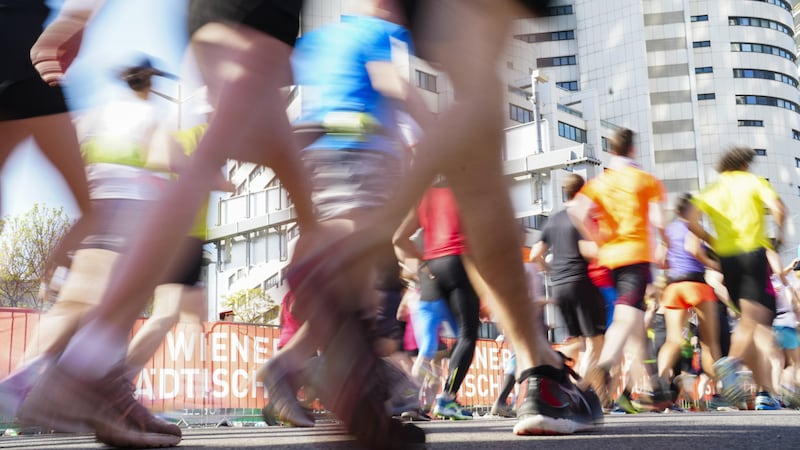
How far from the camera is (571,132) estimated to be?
204 ft

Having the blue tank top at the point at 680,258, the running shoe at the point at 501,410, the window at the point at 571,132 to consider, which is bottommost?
the running shoe at the point at 501,410

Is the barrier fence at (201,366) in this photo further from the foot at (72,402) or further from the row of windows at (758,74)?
the row of windows at (758,74)

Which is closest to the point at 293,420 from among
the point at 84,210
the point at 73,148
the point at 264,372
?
the point at 264,372

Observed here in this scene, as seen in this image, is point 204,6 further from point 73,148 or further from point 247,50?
point 73,148

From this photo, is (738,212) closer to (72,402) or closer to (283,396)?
(283,396)

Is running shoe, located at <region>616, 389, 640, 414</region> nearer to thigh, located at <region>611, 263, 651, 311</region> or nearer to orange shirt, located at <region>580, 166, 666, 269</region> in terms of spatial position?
orange shirt, located at <region>580, 166, 666, 269</region>

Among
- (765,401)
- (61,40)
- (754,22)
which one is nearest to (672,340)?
(765,401)

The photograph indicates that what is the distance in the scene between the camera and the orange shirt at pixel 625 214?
5.56 meters

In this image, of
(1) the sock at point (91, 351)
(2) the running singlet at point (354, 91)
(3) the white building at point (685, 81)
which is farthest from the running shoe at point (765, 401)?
(3) the white building at point (685, 81)

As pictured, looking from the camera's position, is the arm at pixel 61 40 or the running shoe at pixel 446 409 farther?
the running shoe at pixel 446 409

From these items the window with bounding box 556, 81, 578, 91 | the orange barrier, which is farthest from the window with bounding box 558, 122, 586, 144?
the orange barrier

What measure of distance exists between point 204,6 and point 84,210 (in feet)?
4.25

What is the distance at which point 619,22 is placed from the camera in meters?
73.0

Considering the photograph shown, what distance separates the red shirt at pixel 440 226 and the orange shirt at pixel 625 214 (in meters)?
0.94
